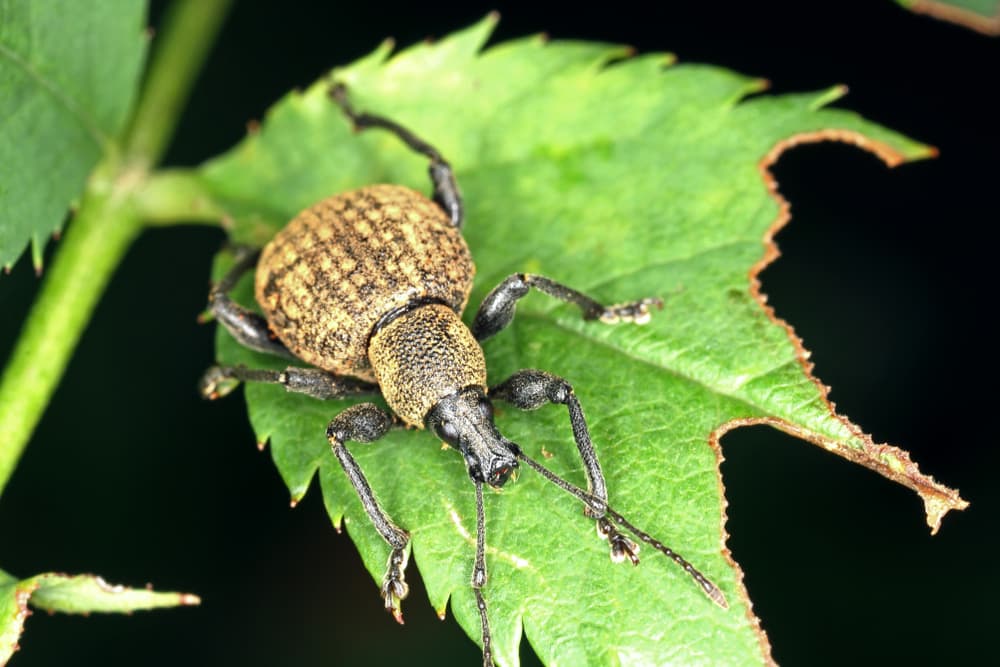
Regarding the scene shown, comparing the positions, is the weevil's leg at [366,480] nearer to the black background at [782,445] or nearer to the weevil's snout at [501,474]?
the weevil's snout at [501,474]

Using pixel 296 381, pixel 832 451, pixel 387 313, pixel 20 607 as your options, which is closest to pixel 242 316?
pixel 296 381

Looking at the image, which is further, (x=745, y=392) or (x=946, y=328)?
(x=946, y=328)

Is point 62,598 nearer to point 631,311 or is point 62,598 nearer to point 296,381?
point 296,381

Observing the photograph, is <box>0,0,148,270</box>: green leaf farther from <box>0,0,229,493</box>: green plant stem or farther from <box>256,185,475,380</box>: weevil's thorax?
<box>256,185,475,380</box>: weevil's thorax

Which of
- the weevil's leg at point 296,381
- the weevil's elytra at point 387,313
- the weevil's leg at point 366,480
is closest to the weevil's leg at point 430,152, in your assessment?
the weevil's elytra at point 387,313

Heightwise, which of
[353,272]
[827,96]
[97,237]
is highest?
[97,237]

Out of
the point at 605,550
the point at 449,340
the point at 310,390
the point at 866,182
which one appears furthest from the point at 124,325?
the point at 866,182

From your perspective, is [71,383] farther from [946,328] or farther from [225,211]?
[946,328]
